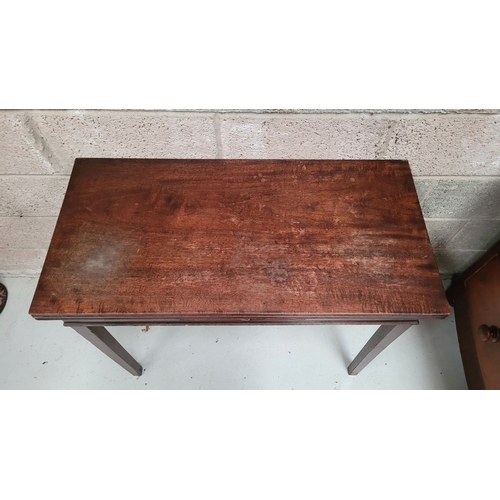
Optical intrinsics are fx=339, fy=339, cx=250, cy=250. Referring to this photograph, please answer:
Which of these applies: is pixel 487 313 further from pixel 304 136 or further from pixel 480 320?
pixel 304 136

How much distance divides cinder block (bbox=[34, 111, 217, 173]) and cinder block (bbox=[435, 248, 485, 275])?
3.27 ft

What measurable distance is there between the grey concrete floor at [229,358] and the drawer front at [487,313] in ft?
0.47

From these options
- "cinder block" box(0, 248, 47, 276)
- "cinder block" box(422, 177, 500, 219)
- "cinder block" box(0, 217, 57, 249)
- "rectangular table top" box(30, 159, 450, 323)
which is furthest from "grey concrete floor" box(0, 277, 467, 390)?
"rectangular table top" box(30, 159, 450, 323)

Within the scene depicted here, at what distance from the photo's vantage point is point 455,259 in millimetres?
1375

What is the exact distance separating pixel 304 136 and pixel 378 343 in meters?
0.62

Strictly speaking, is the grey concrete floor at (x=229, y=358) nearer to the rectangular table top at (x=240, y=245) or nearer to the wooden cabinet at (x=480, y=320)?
the wooden cabinet at (x=480, y=320)

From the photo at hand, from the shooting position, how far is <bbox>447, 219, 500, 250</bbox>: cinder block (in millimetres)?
1189

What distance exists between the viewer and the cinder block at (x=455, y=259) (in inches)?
52.6

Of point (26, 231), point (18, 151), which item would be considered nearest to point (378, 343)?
point (18, 151)

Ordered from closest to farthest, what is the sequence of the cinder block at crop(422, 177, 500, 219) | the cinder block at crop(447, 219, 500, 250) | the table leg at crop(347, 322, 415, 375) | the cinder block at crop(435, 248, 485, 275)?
the table leg at crop(347, 322, 415, 375) < the cinder block at crop(422, 177, 500, 219) < the cinder block at crop(447, 219, 500, 250) < the cinder block at crop(435, 248, 485, 275)

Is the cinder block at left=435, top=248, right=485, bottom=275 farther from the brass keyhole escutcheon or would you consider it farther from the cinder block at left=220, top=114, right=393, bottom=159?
the cinder block at left=220, top=114, right=393, bottom=159

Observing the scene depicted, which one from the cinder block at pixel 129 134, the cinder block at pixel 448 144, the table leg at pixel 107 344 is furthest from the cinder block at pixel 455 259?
the table leg at pixel 107 344

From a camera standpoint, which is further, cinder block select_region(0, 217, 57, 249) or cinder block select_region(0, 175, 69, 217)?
cinder block select_region(0, 217, 57, 249)

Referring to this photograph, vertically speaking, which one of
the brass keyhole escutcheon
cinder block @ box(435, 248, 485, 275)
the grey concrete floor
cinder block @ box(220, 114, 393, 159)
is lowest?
the grey concrete floor
